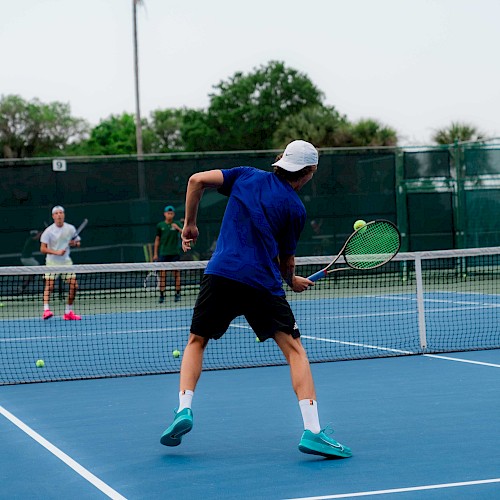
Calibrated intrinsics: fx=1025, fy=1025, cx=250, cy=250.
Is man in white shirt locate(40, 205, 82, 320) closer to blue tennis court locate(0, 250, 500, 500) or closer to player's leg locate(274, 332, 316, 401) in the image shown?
blue tennis court locate(0, 250, 500, 500)

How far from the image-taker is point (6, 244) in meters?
16.2

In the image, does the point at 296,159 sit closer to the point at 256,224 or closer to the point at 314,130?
the point at 256,224

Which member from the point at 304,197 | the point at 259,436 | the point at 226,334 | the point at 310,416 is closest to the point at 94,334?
the point at 226,334

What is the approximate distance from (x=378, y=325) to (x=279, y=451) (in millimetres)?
6511

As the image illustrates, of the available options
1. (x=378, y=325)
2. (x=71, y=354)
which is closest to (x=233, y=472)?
(x=71, y=354)

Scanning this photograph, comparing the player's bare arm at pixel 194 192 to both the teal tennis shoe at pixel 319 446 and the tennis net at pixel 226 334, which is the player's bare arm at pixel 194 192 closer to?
the teal tennis shoe at pixel 319 446

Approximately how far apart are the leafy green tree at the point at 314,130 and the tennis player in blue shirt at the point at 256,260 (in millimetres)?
35852

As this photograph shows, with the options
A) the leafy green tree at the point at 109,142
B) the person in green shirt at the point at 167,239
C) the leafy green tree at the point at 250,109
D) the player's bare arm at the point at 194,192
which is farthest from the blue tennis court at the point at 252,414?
the leafy green tree at the point at 109,142

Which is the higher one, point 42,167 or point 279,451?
point 42,167

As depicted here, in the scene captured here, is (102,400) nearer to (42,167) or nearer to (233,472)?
(233,472)

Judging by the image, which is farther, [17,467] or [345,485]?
[17,467]

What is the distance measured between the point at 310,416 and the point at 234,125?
5736 cm

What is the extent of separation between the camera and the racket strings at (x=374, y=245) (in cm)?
585

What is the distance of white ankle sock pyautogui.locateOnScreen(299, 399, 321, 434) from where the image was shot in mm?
4734
